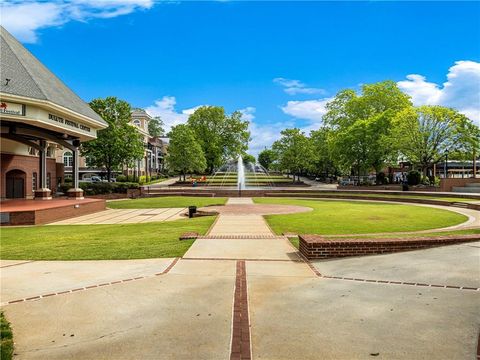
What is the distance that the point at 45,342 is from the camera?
4465mm

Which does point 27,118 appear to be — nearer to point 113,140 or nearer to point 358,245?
point 358,245

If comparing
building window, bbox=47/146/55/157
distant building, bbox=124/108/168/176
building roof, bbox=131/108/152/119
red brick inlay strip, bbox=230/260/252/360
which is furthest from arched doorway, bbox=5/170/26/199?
building roof, bbox=131/108/152/119

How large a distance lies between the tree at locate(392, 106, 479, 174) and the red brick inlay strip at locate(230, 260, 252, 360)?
40.6 meters

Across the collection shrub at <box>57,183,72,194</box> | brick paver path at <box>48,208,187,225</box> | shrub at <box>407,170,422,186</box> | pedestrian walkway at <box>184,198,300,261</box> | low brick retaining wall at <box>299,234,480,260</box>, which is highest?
shrub at <box>407,170,422,186</box>

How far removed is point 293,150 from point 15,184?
44.3 meters

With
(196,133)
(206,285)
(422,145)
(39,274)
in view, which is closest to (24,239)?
(39,274)

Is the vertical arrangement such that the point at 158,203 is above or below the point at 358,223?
below

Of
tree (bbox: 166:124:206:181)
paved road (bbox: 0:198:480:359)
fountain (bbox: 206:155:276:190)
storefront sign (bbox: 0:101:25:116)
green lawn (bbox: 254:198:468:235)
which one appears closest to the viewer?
paved road (bbox: 0:198:480:359)

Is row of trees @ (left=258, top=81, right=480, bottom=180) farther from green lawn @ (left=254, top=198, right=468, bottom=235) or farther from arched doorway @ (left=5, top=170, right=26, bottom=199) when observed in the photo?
arched doorway @ (left=5, top=170, right=26, bottom=199)

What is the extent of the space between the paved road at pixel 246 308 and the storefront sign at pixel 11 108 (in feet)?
45.8

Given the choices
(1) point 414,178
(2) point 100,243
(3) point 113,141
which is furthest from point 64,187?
(1) point 414,178

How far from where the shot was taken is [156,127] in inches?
5645

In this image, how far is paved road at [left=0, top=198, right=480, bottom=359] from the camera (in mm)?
4250

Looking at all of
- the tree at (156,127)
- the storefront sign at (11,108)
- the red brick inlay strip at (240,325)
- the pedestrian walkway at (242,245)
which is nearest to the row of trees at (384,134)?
the pedestrian walkway at (242,245)
